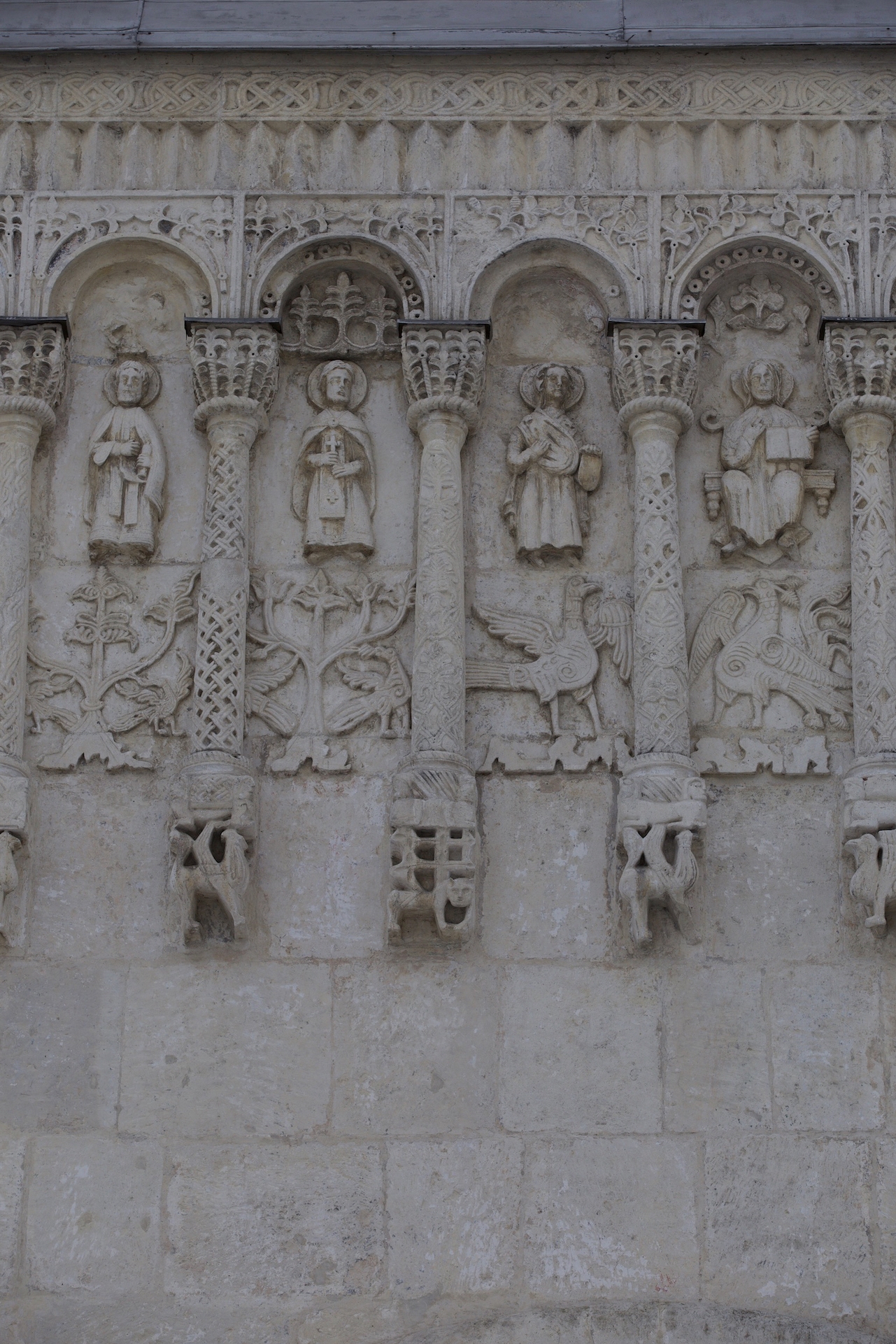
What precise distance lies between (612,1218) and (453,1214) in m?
0.58

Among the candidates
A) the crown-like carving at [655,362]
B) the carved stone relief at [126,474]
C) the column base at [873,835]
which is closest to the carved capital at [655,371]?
the crown-like carving at [655,362]

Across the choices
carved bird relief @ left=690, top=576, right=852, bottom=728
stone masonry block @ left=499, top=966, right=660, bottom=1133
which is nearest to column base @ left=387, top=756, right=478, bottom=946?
stone masonry block @ left=499, top=966, right=660, bottom=1133

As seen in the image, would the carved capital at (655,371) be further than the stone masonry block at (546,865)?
Yes

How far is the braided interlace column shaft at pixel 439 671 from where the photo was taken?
7.93 meters

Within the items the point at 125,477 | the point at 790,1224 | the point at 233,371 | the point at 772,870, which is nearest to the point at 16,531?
the point at 125,477

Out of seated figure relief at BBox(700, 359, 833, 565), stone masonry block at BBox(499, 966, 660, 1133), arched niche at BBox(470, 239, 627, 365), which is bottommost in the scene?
stone masonry block at BBox(499, 966, 660, 1133)

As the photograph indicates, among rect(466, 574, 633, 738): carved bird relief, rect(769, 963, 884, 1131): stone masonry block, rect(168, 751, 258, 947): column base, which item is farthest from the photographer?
rect(466, 574, 633, 738): carved bird relief

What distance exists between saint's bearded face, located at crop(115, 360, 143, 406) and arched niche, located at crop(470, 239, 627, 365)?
143 cm

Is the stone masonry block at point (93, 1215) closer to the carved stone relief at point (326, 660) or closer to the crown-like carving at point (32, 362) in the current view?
the carved stone relief at point (326, 660)

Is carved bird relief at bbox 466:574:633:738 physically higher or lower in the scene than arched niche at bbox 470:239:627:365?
lower

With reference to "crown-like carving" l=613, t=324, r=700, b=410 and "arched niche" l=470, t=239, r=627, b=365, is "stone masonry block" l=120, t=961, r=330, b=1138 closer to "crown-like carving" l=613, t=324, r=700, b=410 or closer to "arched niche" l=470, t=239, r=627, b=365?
"crown-like carving" l=613, t=324, r=700, b=410

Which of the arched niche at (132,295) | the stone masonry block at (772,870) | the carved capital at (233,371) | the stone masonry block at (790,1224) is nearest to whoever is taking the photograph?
the stone masonry block at (790,1224)

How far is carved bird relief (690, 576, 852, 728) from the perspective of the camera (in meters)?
8.37

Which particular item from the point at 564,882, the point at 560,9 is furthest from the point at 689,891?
the point at 560,9
